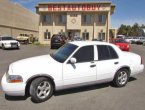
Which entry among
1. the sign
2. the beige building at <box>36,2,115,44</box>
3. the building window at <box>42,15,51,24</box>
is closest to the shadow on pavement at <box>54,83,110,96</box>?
the beige building at <box>36,2,115,44</box>

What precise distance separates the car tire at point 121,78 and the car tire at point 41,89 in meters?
2.41

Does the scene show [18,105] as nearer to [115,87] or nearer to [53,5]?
[115,87]

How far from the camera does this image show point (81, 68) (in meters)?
5.85

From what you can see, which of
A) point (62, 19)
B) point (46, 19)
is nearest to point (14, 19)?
point (46, 19)

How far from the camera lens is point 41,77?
5398 mm

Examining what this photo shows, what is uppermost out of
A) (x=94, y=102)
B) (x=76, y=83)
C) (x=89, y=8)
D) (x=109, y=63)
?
(x=89, y=8)

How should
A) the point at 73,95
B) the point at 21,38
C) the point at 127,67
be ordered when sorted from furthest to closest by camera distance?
1. the point at 21,38
2. the point at 127,67
3. the point at 73,95

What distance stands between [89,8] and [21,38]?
1514 cm

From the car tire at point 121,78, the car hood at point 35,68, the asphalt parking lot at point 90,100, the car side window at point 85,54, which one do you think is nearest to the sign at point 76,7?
the car tire at point 121,78

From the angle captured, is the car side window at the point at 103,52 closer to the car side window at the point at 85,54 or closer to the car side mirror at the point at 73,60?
the car side window at the point at 85,54

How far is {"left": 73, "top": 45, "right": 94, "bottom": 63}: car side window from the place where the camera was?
5.93 m

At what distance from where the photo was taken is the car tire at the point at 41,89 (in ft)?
17.4

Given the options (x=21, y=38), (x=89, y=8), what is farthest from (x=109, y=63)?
(x=21, y=38)

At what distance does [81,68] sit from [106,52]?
3.86 feet
